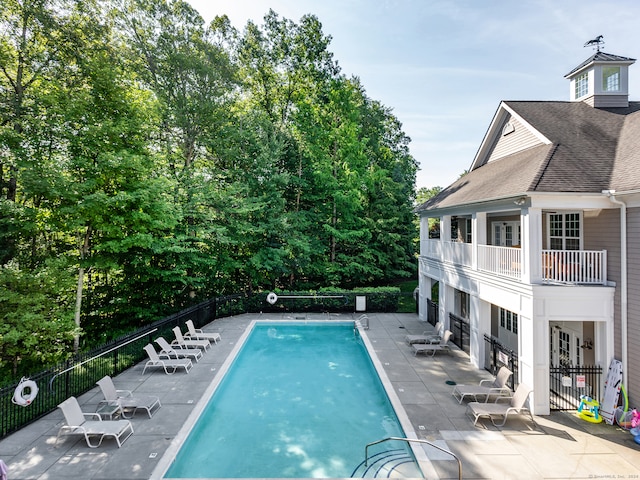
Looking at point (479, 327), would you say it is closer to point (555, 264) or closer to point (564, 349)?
point (564, 349)

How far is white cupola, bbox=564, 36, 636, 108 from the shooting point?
14.4 m

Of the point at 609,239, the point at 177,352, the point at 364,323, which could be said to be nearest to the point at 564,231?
the point at 609,239

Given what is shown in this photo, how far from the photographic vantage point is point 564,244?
11.4 meters

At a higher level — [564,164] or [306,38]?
[306,38]

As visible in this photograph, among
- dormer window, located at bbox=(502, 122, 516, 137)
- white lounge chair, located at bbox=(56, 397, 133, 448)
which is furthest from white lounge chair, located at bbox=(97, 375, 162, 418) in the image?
dormer window, located at bbox=(502, 122, 516, 137)

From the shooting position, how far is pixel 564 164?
1028 centimetres

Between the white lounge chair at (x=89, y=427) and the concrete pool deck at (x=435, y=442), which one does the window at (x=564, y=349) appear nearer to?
the concrete pool deck at (x=435, y=442)

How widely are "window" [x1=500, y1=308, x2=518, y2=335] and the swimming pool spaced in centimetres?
692

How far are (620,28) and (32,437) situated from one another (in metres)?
23.6

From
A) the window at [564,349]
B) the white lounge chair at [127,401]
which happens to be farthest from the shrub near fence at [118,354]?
the window at [564,349]

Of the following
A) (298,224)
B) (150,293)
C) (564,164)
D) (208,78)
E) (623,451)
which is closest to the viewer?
(623,451)

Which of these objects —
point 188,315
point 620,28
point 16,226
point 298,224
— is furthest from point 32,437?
point 620,28

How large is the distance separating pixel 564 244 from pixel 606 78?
29.9 ft

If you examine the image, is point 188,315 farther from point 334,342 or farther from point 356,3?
point 356,3
